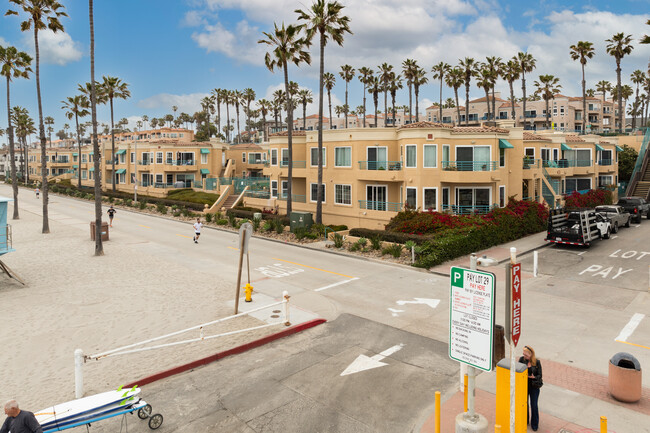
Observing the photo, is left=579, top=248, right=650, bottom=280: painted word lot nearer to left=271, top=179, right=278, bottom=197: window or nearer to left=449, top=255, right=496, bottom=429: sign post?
left=449, top=255, right=496, bottom=429: sign post

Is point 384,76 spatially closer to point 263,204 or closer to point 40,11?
point 263,204

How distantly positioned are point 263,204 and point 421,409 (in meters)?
35.5

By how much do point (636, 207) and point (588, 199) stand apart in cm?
517

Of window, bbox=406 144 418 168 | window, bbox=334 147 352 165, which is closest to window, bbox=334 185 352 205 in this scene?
window, bbox=334 147 352 165

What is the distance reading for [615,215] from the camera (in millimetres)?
32094

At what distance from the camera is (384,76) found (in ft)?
251

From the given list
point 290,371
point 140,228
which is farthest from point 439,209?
point 140,228

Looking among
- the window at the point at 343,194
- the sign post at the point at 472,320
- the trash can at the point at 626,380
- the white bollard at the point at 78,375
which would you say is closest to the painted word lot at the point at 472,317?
the sign post at the point at 472,320

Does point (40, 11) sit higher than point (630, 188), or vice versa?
point (40, 11)

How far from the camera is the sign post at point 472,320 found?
22.8 ft

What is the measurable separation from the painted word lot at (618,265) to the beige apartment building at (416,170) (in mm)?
8437

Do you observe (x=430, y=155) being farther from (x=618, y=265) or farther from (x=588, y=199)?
(x=588, y=199)

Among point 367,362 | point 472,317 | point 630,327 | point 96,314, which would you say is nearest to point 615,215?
point 630,327

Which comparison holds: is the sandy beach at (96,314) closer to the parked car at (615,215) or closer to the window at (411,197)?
the window at (411,197)
